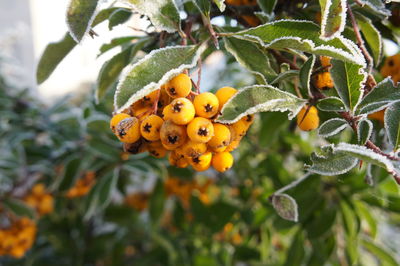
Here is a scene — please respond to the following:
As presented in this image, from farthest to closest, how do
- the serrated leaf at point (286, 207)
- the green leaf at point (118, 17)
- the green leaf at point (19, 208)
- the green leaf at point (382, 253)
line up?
the green leaf at point (19, 208), the green leaf at point (382, 253), the green leaf at point (118, 17), the serrated leaf at point (286, 207)

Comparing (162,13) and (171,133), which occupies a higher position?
(162,13)

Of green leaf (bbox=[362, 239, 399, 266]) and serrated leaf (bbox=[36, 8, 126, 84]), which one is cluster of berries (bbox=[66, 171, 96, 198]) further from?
green leaf (bbox=[362, 239, 399, 266])

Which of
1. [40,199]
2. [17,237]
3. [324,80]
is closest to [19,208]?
[17,237]

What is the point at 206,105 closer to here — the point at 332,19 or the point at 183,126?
the point at 183,126

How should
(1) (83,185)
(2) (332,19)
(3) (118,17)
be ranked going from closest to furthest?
(2) (332,19) → (3) (118,17) → (1) (83,185)

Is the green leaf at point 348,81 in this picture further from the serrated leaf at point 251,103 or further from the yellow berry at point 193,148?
the yellow berry at point 193,148

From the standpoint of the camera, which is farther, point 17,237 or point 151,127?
point 17,237

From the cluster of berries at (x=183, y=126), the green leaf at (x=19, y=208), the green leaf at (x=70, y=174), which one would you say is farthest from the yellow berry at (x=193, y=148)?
the green leaf at (x=19, y=208)
